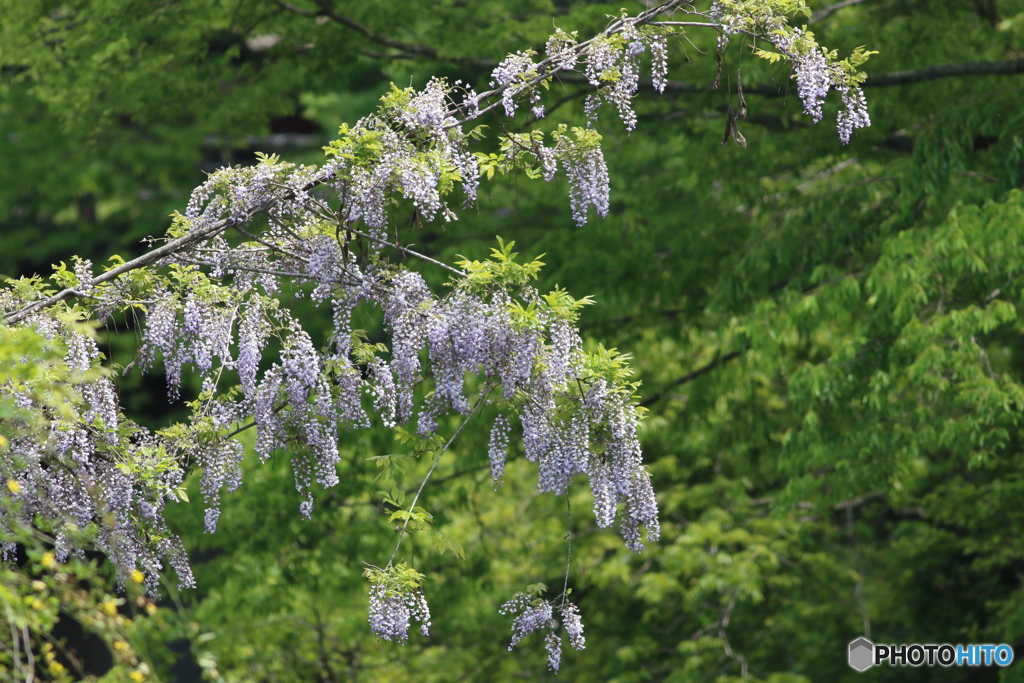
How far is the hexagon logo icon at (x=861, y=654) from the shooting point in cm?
986

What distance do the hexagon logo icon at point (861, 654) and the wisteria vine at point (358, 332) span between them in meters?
5.69

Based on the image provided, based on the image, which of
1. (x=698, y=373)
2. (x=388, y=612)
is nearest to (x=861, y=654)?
(x=698, y=373)

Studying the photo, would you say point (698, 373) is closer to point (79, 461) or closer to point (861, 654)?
point (861, 654)

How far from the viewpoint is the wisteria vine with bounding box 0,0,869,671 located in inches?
178

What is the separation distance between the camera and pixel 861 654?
32.6 ft

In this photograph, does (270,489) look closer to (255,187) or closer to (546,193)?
(546,193)

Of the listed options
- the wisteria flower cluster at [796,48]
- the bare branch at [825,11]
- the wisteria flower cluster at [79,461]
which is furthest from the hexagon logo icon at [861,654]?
the wisteria flower cluster at [79,461]

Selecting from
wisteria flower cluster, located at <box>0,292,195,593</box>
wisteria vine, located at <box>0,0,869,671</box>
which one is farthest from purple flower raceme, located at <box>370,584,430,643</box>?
wisteria flower cluster, located at <box>0,292,195,593</box>

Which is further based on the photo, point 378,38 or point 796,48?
point 378,38

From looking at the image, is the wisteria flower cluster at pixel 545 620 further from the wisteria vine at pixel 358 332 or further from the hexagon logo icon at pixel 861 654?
the hexagon logo icon at pixel 861 654

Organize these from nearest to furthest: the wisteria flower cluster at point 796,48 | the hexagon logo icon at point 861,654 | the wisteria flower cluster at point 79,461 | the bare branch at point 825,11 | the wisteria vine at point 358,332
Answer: the wisteria flower cluster at point 79,461, the wisteria vine at point 358,332, the wisteria flower cluster at point 796,48, the bare branch at point 825,11, the hexagon logo icon at point 861,654

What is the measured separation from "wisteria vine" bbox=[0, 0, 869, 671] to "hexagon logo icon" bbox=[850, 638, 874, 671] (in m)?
5.69

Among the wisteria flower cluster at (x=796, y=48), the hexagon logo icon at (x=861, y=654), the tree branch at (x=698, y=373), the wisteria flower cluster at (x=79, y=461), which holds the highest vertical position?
the tree branch at (x=698, y=373)

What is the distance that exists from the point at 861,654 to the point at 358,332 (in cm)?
676
